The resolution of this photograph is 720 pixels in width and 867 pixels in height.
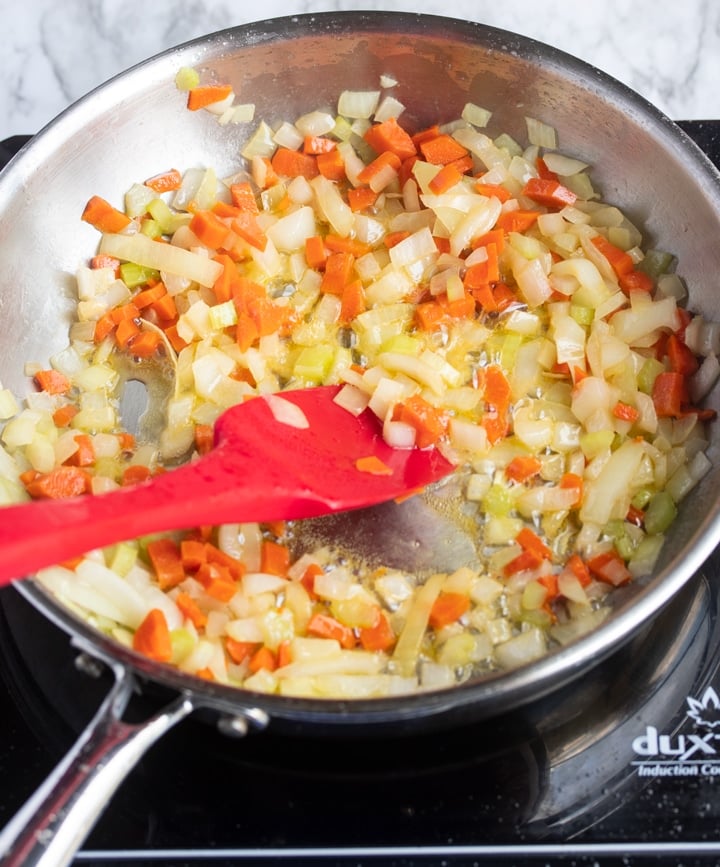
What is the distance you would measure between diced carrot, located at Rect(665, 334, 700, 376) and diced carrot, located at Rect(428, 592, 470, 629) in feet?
1.74

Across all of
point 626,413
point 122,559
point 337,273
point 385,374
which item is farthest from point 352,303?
point 122,559

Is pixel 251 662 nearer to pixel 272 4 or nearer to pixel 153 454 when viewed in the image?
pixel 153 454

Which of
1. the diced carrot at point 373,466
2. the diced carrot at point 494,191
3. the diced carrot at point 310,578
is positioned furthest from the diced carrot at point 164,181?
the diced carrot at point 310,578

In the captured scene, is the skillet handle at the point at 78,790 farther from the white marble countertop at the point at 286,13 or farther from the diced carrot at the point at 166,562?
the white marble countertop at the point at 286,13

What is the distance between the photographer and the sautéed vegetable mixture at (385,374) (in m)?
1.39

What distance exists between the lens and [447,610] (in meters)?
1.41

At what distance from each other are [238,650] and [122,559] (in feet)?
0.71

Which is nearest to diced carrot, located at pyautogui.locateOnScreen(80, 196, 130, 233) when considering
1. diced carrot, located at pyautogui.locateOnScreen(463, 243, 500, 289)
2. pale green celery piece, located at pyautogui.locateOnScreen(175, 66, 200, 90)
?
pale green celery piece, located at pyautogui.locateOnScreen(175, 66, 200, 90)

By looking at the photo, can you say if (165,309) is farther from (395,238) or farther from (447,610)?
(447,610)

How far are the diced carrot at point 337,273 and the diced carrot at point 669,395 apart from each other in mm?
545

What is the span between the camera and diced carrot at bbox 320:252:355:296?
175cm

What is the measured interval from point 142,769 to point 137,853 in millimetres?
109

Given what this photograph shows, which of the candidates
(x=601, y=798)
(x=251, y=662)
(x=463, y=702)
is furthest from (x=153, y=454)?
(x=601, y=798)

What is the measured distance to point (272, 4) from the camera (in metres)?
2.25
